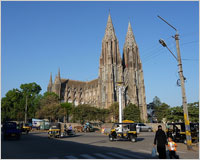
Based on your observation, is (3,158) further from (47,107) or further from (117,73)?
(117,73)

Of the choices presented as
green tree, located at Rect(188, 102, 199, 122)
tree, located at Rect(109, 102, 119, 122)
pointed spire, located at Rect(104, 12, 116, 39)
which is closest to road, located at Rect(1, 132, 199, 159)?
green tree, located at Rect(188, 102, 199, 122)

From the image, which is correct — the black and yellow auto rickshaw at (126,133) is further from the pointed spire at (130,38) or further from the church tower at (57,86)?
the church tower at (57,86)

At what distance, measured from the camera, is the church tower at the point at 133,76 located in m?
90.8

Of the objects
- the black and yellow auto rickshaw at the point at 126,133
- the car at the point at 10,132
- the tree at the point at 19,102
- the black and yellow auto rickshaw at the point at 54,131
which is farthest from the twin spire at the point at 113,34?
the black and yellow auto rickshaw at the point at 126,133

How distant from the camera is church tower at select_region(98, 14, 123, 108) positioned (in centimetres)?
8344

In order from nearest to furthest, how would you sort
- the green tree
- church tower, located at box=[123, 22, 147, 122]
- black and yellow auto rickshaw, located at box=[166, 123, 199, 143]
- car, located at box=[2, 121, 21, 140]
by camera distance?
Result: black and yellow auto rickshaw, located at box=[166, 123, 199, 143] → car, located at box=[2, 121, 21, 140] → the green tree → church tower, located at box=[123, 22, 147, 122]

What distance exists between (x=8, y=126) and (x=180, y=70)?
1896 cm

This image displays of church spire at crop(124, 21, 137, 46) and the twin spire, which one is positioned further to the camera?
church spire at crop(124, 21, 137, 46)

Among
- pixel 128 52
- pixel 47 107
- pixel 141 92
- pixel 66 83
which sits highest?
pixel 128 52

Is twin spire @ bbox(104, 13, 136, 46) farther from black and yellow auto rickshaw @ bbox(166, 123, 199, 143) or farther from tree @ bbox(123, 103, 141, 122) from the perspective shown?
black and yellow auto rickshaw @ bbox(166, 123, 199, 143)

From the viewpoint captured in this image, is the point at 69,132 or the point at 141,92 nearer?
the point at 69,132

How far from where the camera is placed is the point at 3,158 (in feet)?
32.0

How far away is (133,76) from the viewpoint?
310 feet

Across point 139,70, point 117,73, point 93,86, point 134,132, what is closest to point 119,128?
point 134,132
